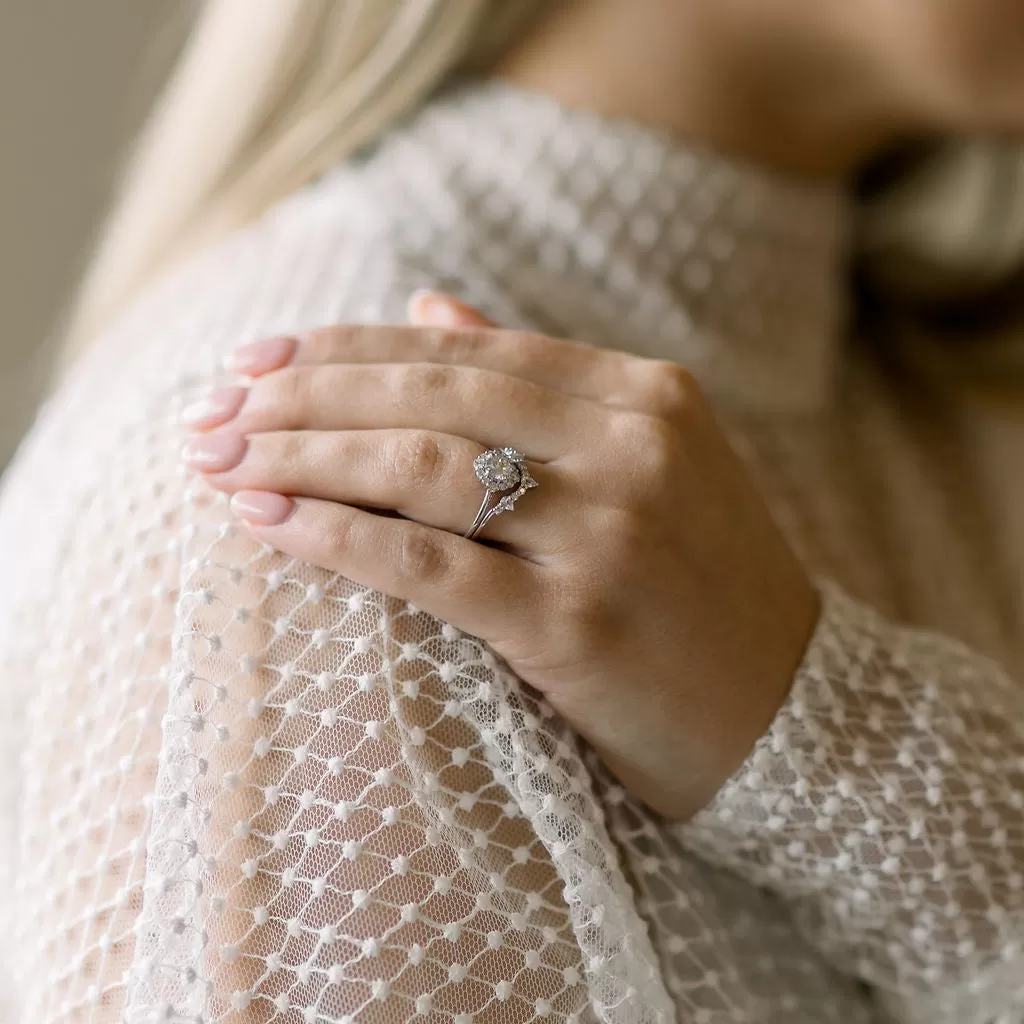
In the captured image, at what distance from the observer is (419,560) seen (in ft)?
1.87

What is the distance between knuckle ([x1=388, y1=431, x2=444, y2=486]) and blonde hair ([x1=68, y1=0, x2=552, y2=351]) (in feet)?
1.57

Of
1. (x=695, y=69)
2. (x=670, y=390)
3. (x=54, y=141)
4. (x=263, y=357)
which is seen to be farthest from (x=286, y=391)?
(x=54, y=141)

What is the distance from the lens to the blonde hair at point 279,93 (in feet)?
3.02

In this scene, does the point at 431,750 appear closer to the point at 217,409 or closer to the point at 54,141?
the point at 217,409

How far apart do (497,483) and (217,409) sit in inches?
7.9

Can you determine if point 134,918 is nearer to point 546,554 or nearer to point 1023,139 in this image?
point 546,554

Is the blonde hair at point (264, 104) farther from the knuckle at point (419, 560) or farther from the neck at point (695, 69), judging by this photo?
the knuckle at point (419, 560)

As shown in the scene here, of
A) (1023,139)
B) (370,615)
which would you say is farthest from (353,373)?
(1023,139)

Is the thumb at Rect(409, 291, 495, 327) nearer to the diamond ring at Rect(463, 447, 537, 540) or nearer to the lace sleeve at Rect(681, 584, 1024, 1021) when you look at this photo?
the diamond ring at Rect(463, 447, 537, 540)

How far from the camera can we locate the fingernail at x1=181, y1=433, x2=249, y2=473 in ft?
2.02

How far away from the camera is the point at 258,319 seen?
79 centimetres

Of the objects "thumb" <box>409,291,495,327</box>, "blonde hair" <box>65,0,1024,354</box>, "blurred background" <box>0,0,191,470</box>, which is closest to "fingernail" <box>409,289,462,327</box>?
"thumb" <box>409,291,495,327</box>

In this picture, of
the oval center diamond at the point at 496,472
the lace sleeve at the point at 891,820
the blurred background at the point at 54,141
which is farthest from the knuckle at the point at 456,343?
the blurred background at the point at 54,141

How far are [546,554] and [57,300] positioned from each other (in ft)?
3.75
